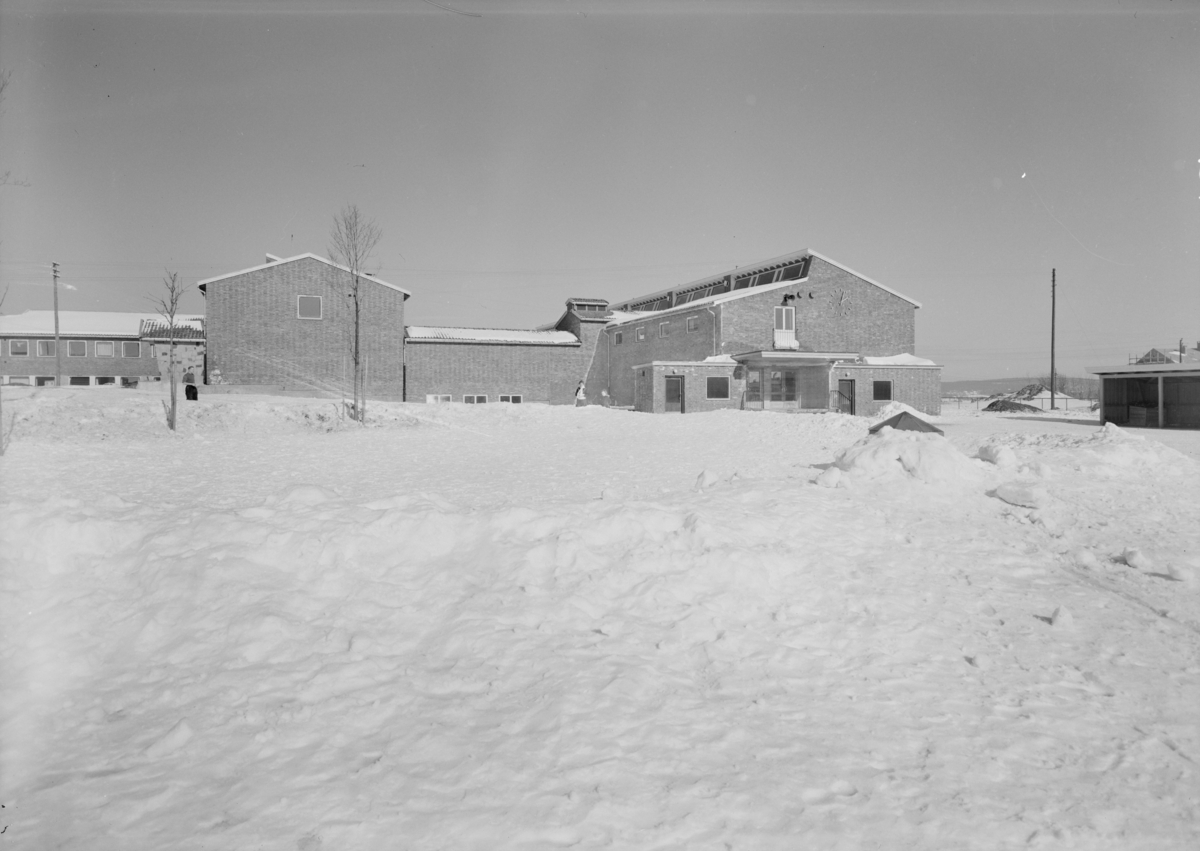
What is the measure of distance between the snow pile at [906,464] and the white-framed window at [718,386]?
24.7m

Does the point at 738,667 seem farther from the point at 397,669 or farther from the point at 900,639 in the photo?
the point at 397,669

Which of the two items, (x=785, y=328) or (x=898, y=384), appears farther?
(x=785, y=328)

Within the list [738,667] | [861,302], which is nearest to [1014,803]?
[738,667]

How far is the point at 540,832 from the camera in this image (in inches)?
113

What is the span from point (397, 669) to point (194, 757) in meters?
1.20

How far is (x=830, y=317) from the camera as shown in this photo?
39.7 metres

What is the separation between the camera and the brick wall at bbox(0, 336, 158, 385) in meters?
45.4

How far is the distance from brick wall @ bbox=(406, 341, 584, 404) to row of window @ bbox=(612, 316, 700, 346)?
296 centimetres

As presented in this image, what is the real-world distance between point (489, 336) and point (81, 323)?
30298 millimetres

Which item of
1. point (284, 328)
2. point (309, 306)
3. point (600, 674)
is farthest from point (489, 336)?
point (600, 674)

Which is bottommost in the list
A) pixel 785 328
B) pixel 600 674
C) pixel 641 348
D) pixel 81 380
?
pixel 600 674

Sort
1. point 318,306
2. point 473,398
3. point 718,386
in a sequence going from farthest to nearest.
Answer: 1. point 473,398
2. point 318,306
3. point 718,386

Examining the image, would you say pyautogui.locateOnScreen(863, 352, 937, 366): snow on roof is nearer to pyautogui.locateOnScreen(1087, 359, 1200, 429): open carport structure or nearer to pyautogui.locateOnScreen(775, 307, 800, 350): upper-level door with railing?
pyautogui.locateOnScreen(775, 307, 800, 350): upper-level door with railing

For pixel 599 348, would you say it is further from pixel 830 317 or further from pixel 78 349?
pixel 78 349
